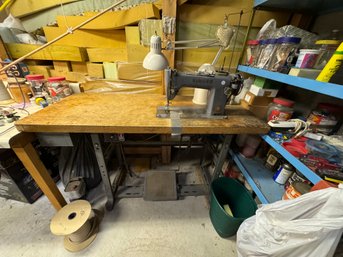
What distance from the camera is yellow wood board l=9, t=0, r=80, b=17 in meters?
1.30

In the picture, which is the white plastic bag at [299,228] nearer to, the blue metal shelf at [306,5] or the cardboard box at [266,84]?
the cardboard box at [266,84]

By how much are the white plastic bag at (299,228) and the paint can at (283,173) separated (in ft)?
1.32

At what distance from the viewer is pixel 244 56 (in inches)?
54.4

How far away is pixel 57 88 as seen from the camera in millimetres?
1302

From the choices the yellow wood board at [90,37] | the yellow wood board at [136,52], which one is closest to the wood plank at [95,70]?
the yellow wood board at [90,37]

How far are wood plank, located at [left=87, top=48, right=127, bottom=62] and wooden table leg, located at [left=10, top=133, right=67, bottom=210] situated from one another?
916mm

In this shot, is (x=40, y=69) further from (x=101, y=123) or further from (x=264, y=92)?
(x=264, y=92)

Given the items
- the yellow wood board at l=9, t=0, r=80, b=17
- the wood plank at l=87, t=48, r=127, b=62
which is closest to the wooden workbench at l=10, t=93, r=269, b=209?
the wood plank at l=87, t=48, r=127, b=62

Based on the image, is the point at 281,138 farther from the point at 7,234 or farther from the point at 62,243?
the point at 7,234

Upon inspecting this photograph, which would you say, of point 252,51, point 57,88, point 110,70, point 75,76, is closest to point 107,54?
point 110,70

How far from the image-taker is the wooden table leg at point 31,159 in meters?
0.83

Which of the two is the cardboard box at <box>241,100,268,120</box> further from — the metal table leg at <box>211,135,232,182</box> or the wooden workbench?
the metal table leg at <box>211,135,232,182</box>

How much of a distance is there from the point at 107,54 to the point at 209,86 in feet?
3.59

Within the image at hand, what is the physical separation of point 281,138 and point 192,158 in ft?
3.94
